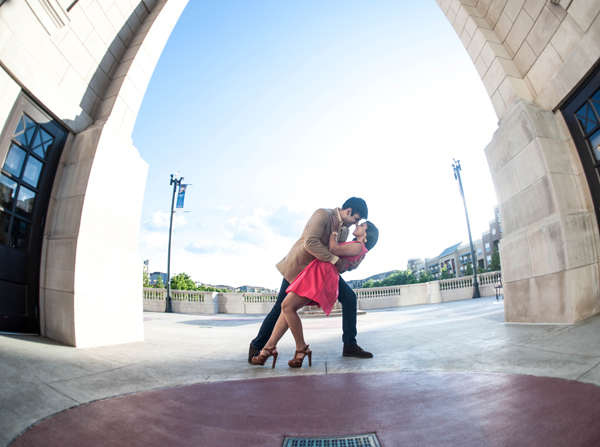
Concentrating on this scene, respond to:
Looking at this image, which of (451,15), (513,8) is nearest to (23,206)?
(513,8)

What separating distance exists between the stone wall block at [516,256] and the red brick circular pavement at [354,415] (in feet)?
10.8

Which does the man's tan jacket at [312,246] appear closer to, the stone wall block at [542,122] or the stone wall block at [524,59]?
the stone wall block at [542,122]

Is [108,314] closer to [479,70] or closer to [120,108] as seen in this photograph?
[120,108]

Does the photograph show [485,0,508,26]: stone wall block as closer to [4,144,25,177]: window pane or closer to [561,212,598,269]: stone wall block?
[561,212,598,269]: stone wall block

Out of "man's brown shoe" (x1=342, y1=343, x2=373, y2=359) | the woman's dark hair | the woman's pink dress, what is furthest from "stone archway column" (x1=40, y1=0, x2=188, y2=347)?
the woman's dark hair

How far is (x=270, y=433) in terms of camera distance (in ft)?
5.52

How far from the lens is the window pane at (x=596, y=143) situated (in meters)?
4.51

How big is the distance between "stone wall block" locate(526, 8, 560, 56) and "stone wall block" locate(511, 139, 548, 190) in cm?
208

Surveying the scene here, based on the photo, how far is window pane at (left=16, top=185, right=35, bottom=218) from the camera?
4223 millimetres

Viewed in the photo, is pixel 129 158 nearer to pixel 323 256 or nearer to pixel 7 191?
pixel 7 191

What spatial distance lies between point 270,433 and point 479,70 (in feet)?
26.1

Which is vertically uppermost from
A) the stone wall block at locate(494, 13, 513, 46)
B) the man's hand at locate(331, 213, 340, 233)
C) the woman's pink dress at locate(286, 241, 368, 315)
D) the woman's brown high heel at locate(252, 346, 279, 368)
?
the stone wall block at locate(494, 13, 513, 46)

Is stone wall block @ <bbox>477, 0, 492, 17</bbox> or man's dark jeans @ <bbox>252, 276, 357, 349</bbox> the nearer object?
man's dark jeans @ <bbox>252, 276, 357, 349</bbox>

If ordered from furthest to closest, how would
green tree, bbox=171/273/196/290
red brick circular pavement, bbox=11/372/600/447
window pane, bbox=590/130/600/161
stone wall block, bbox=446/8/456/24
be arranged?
green tree, bbox=171/273/196/290 → stone wall block, bbox=446/8/456/24 → window pane, bbox=590/130/600/161 → red brick circular pavement, bbox=11/372/600/447
